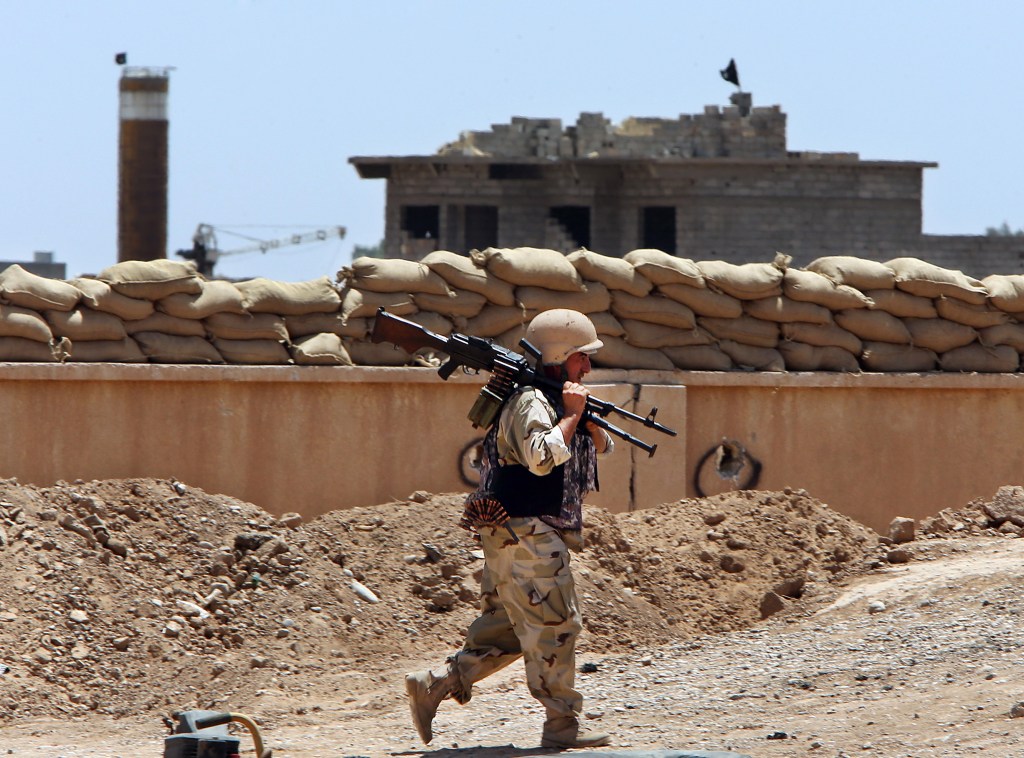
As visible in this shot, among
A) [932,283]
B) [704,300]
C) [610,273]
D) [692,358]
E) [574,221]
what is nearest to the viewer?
[610,273]

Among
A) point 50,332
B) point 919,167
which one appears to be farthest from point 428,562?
point 919,167

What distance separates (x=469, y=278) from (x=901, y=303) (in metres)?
2.68

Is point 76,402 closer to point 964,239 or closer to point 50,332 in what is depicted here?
point 50,332

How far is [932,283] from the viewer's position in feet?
32.4

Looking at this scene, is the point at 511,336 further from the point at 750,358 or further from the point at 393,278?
the point at 750,358

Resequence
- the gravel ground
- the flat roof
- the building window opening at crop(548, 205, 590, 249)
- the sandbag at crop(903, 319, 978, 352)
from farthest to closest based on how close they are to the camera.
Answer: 1. the building window opening at crop(548, 205, 590, 249)
2. the flat roof
3. the sandbag at crop(903, 319, 978, 352)
4. the gravel ground

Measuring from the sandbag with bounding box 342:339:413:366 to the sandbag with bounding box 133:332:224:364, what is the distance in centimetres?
73

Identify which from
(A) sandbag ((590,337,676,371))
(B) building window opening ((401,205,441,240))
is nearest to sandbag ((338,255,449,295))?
(A) sandbag ((590,337,676,371))

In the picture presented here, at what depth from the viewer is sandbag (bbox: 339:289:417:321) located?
9.12m

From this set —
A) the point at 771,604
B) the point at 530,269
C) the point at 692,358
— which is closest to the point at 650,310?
the point at 692,358

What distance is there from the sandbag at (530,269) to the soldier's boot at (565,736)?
432cm

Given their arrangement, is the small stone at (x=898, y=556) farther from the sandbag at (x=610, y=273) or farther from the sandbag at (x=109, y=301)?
the sandbag at (x=109, y=301)

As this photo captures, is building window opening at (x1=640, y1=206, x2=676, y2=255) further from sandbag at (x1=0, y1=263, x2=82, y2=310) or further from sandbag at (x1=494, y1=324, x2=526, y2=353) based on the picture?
sandbag at (x1=0, y1=263, x2=82, y2=310)

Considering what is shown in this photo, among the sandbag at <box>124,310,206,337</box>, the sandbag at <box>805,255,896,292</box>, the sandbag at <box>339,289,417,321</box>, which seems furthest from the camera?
the sandbag at <box>805,255,896,292</box>
